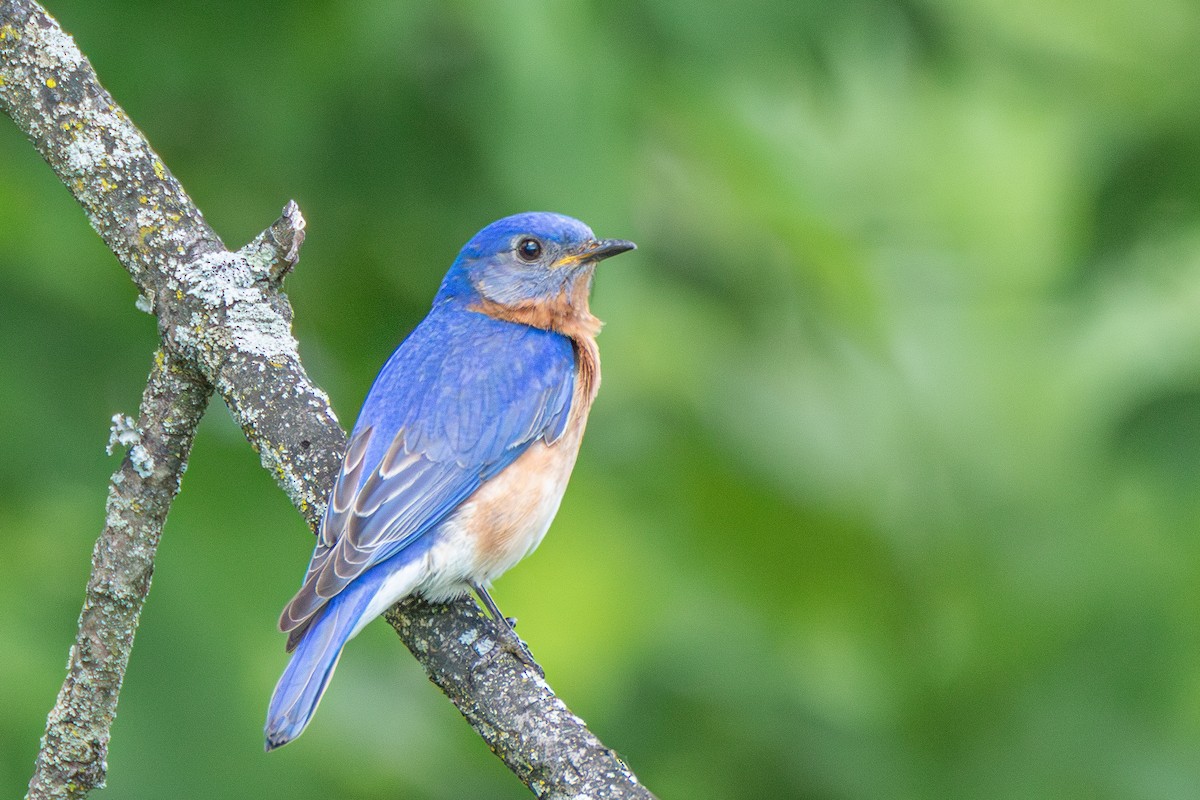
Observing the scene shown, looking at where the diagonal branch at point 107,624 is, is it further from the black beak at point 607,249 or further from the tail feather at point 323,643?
the black beak at point 607,249

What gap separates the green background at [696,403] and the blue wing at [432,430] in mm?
312

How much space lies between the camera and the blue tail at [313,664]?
3.37 meters

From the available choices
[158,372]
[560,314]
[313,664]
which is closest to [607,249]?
[560,314]

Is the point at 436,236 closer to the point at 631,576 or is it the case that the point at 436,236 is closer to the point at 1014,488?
the point at 631,576

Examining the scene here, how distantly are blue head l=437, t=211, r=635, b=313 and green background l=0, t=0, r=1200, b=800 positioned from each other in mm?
224

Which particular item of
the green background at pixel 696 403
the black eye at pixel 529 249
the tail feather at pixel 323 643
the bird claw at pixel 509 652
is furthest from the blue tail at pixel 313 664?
the black eye at pixel 529 249

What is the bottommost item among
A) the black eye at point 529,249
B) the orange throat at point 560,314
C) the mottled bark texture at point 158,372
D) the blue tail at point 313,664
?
the blue tail at point 313,664

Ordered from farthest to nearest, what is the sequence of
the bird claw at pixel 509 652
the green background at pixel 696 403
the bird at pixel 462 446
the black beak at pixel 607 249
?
the black beak at pixel 607 249 → the green background at pixel 696 403 → the bird at pixel 462 446 → the bird claw at pixel 509 652

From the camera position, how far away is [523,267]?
5078 millimetres

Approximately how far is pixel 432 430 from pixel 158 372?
3.21 feet

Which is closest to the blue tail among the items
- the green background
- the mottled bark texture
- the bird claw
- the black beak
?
the mottled bark texture

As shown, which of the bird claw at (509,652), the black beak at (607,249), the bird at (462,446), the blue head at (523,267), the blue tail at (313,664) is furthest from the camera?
the blue head at (523,267)

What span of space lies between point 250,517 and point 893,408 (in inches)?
108

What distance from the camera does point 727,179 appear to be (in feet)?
15.7
